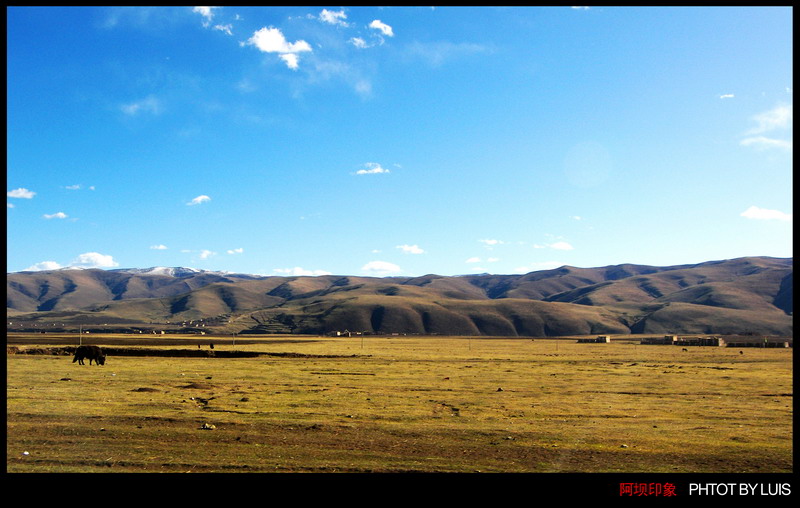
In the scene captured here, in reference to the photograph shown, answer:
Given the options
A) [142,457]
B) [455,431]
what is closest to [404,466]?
[455,431]

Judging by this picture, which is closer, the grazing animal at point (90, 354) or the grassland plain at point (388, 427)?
the grassland plain at point (388, 427)

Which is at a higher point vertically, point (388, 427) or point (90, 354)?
point (388, 427)

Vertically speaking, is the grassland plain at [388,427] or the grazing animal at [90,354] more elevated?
the grassland plain at [388,427]

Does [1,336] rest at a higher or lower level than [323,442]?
higher

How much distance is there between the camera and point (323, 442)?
16.9 metres

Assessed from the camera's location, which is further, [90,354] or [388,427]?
[90,354]

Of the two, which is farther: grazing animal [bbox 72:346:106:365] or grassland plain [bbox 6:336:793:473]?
grazing animal [bbox 72:346:106:365]

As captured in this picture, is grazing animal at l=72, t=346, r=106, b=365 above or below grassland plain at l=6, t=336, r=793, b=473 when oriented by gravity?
below
